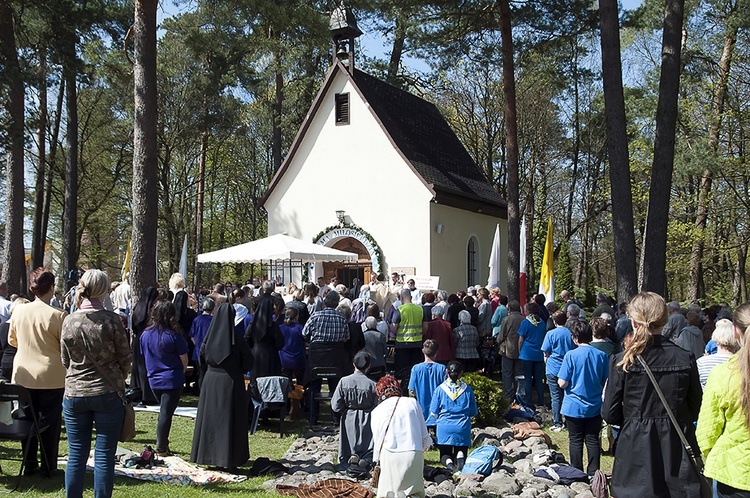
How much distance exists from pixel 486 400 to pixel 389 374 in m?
2.38

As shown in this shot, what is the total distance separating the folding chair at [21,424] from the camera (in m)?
6.21

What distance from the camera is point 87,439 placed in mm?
5504

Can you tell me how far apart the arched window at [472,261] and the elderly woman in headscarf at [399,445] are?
64.2 feet

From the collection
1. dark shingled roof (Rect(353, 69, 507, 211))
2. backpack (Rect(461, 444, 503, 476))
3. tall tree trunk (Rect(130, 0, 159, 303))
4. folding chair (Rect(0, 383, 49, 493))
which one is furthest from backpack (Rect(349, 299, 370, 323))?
dark shingled roof (Rect(353, 69, 507, 211))

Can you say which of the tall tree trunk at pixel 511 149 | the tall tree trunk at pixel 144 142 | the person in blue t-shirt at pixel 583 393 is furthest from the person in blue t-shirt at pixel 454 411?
the tall tree trunk at pixel 511 149

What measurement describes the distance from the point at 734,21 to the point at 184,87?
20279 millimetres

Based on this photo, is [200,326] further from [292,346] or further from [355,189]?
[355,189]

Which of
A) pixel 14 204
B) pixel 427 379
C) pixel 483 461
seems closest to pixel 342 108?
pixel 14 204

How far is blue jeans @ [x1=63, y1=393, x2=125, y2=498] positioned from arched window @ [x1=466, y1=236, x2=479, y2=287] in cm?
2077

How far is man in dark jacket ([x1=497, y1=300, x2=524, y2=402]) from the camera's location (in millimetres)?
11312

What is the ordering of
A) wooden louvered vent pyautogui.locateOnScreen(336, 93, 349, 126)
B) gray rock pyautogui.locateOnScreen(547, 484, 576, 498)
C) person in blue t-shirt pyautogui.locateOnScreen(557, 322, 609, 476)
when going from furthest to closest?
1. wooden louvered vent pyautogui.locateOnScreen(336, 93, 349, 126)
2. person in blue t-shirt pyautogui.locateOnScreen(557, 322, 609, 476)
3. gray rock pyautogui.locateOnScreen(547, 484, 576, 498)

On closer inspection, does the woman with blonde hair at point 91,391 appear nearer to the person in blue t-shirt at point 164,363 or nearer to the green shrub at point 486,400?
the person in blue t-shirt at point 164,363

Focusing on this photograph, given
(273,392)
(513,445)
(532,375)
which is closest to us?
(513,445)

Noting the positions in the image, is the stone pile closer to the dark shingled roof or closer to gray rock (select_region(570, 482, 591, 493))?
gray rock (select_region(570, 482, 591, 493))
